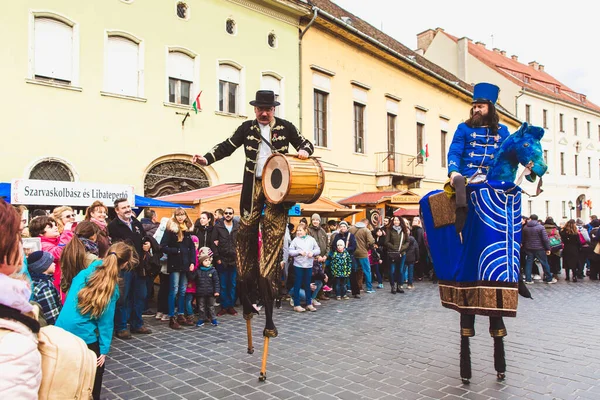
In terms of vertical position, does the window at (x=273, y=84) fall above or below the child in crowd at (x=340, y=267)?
above

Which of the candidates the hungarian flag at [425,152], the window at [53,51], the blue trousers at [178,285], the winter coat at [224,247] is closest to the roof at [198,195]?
the winter coat at [224,247]

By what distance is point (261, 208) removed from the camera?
4.64 meters

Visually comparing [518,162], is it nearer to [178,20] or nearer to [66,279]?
[66,279]

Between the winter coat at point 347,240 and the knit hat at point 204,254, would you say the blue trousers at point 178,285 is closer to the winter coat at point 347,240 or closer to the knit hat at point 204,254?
the knit hat at point 204,254

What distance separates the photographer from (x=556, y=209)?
4253 centimetres

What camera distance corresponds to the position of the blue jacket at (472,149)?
4.38 m

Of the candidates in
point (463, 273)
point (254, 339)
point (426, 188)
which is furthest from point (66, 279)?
point (426, 188)

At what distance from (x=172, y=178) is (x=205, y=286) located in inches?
285

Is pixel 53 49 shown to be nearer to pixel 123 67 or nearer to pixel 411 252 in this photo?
pixel 123 67

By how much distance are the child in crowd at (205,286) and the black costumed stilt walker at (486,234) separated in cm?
412

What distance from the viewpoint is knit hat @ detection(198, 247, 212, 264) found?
7625mm

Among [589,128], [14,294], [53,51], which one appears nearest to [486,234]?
[14,294]

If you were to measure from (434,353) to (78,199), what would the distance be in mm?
6364

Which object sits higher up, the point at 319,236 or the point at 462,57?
the point at 462,57
